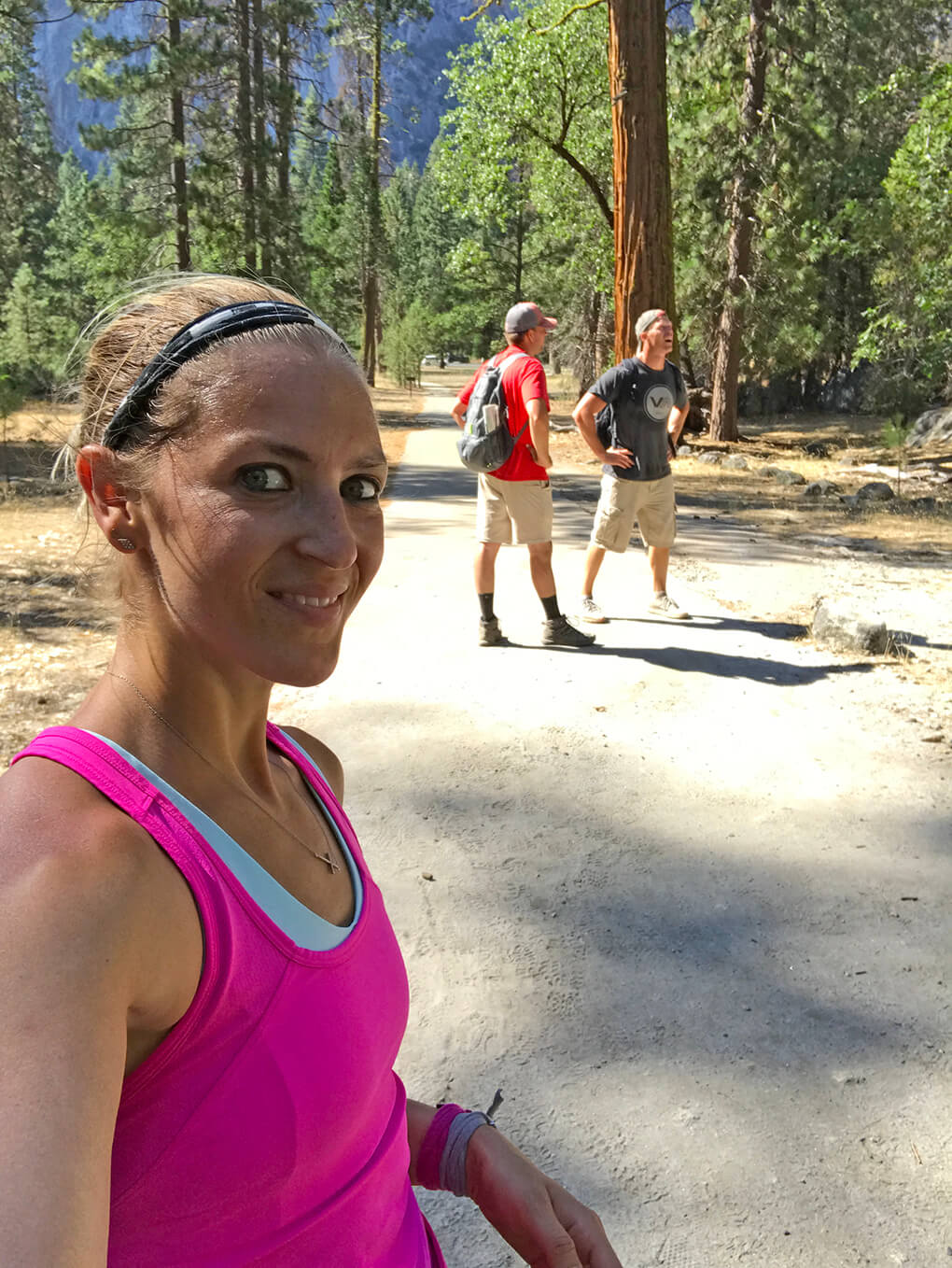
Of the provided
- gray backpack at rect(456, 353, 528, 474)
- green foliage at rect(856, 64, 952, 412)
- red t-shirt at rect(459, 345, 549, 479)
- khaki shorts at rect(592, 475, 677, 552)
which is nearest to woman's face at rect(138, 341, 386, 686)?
red t-shirt at rect(459, 345, 549, 479)

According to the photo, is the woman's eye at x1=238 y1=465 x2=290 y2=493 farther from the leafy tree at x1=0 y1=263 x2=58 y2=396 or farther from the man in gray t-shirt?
the leafy tree at x1=0 y1=263 x2=58 y2=396

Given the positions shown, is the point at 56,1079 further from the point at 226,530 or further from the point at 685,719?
the point at 685,719

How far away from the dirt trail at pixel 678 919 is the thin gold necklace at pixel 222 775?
146 centimetres

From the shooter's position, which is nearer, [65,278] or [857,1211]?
[857,1211]

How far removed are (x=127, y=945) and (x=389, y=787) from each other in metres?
3.65

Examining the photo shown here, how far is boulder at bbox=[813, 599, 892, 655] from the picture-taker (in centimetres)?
621

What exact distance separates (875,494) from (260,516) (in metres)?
12.8

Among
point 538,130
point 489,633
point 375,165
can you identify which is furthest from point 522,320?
point 375,165

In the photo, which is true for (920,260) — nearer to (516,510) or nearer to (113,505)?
(516,510)

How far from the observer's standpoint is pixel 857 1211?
7.69ft

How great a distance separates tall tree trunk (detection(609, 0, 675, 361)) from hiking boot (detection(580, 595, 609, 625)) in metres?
6.74

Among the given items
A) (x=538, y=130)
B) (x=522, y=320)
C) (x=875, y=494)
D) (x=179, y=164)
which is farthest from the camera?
(x=538, y=130)

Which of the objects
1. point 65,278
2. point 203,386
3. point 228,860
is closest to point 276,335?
point 203,386

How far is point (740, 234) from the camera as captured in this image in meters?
18.4
